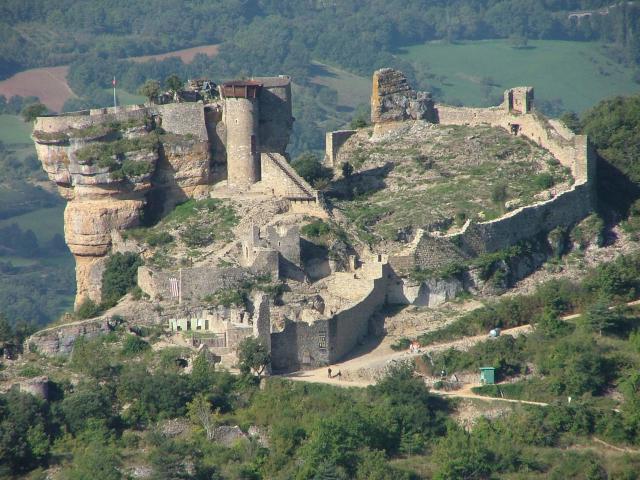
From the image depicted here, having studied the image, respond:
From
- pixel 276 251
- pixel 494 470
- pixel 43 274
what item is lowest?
pixel 43 274

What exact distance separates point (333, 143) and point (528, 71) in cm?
7378

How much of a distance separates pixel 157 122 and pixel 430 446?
15285 mm

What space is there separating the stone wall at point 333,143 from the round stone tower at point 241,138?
3.98 meters

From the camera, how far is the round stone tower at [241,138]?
199 feet

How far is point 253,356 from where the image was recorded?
52.5m

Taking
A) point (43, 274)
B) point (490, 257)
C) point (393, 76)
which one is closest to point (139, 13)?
point (43, 274)

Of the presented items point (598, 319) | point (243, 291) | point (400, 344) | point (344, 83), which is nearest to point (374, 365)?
point (400, 344)

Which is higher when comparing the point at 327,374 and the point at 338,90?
the point at 327,374

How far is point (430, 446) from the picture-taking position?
51219mm

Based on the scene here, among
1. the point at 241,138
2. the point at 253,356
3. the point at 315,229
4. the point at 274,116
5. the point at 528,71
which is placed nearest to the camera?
the point at 253,356

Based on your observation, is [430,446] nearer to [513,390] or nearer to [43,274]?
[513,390]

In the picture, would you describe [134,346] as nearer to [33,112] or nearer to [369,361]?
[369,361]

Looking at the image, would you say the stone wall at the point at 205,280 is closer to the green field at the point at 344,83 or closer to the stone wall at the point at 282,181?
the stone wall at the point at 282,181

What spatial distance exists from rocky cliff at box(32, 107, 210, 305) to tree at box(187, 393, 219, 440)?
353 inches
